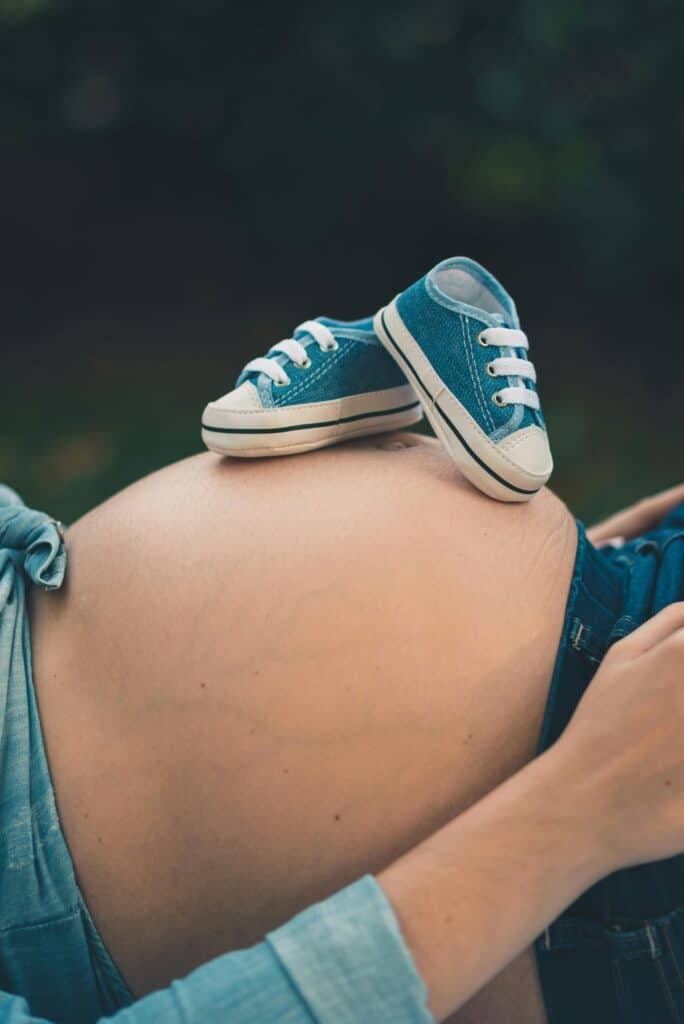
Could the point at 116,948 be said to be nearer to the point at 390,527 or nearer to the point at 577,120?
the point at 390,527

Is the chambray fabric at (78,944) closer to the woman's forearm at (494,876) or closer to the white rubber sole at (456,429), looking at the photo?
the woman's forearm at (494,876)

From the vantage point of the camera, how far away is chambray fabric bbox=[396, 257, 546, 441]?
92 cm

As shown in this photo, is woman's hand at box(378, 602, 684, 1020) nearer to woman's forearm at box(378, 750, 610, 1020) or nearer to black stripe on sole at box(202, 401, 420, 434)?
woman's forearm at box(378, 750, 610, 1020)

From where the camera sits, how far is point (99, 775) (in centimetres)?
83

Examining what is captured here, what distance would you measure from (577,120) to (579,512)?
129 centimetres

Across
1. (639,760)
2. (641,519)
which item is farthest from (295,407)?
(641,519)

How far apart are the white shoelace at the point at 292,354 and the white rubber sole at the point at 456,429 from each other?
50 mm

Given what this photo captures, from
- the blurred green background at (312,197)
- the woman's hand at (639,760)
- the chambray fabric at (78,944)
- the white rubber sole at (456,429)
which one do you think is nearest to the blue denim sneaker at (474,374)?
the white rubber sole at (456,429)

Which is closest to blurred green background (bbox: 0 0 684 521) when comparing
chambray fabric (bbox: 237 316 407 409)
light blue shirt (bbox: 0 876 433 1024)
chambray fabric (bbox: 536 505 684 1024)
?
chambray fabric (bbox: 237 316 407 409)

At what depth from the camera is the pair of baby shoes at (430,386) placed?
92 cm

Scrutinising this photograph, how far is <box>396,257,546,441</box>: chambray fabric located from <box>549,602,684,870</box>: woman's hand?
0.94 ft

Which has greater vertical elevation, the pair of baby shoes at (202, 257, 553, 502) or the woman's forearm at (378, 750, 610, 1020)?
the pair of baby shoes at (202, 257, 553, 502)

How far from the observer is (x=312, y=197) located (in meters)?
3.29

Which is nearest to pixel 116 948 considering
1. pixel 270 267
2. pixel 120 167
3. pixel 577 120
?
pixel 577 120
